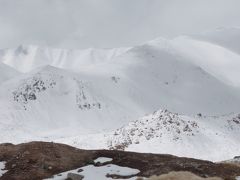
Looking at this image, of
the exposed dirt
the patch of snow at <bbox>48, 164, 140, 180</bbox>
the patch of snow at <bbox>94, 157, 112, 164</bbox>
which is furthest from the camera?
the patch of snow at <bbox>94, 157, 112, 164</bbox>

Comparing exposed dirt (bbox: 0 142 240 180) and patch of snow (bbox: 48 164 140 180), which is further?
exposed dirt (bbox: 0 142 240 180)

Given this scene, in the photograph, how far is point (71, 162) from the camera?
178 feet

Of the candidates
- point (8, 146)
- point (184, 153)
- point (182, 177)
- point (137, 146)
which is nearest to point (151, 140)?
point (137, 146)

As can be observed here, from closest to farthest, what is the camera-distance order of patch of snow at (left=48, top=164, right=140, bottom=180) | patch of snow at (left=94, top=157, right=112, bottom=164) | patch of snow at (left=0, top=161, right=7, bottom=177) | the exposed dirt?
patch of snow at (left=48, top=164, right=140, bottom=180)
the exposed dirt
patch of snow at (left=0, top=161, right=7, bottom=177)
patch of snow at (left=94, top=157, right=112, bottom=164)

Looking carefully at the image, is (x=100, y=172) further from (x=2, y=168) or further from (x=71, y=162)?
(x=2, y=168)

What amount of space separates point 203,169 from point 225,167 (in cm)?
268

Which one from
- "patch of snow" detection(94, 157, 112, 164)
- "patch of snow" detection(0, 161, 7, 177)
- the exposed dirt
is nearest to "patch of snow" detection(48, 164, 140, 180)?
the exposed dirt

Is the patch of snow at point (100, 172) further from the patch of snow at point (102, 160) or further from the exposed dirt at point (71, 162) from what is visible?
the patch of snow at point (102, 160)

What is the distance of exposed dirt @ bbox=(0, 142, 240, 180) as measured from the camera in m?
49.7

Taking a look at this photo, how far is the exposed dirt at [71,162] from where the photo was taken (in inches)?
1956

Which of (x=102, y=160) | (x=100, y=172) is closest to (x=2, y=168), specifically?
(x=102, y=160)

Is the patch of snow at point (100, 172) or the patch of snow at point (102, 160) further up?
the patch of snow at point (102, 160)

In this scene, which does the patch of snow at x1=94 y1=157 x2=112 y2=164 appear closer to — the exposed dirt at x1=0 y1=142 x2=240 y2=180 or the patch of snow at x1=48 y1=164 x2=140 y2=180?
the exposed dirt at x1=0 y1=142 x2=240 y2=180

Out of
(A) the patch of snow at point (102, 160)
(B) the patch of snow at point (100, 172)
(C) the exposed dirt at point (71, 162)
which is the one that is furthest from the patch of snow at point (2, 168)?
(A) the patch of snow at point (102, 160)
